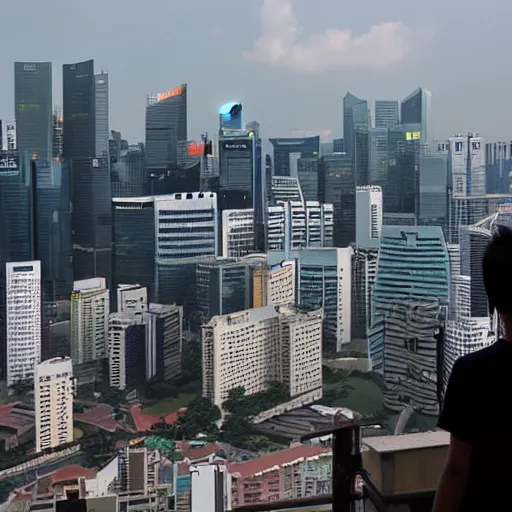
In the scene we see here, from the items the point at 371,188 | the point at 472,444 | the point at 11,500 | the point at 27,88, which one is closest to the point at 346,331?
the point at 371,188

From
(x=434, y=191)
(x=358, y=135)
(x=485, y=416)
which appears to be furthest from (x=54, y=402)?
(x=485, y=416)

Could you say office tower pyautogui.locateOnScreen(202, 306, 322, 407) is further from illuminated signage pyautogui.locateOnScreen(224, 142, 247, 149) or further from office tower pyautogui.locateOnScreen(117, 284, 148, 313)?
illuminated signage pyautogui.locateOnScreen(224, 142, 247, 149)

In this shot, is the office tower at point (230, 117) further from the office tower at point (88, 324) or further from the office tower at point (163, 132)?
the office tower at point (88, 324)

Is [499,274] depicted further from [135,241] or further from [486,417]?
[135,241]

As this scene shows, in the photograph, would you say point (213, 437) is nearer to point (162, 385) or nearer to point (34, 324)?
point (162, 385)

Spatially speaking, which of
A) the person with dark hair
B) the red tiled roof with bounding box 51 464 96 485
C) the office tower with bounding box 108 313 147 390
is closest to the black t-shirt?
the person with dark hair

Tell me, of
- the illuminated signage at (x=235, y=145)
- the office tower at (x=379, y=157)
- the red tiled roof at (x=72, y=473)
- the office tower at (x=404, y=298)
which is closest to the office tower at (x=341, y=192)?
the office tower at (x=379, y=157)
